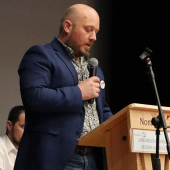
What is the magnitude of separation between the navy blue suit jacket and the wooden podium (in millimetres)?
106

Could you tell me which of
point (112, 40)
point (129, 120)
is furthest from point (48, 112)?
point (112, 40)

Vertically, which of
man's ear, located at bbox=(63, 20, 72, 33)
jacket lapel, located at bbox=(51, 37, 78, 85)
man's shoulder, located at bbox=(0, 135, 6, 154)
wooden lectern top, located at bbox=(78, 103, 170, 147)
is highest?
man's ear, located at bbox=(63, 20, 72, 33)

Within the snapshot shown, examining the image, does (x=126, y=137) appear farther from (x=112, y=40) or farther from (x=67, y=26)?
(x=112, y=40)

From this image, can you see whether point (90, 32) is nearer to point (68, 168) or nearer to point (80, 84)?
point (80, 84)

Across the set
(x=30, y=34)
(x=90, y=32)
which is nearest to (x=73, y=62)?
(x=90, y=32)

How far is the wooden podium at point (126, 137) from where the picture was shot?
1453 mm

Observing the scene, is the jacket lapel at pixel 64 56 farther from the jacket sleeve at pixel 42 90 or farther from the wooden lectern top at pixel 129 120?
the wooden lectern top at pixel 129 120

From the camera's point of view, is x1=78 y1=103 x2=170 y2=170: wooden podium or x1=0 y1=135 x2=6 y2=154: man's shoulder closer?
x1=78 y1=103 x2=170 y2=170: wooden podium

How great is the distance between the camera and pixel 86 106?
6.03 ft

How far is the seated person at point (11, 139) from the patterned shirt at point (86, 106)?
1.55 m

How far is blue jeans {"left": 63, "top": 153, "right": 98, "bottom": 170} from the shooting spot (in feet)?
5.58

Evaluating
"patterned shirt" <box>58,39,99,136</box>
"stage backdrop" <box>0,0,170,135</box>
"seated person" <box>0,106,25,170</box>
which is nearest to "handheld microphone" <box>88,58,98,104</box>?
"patterned shirt" <box>58,39,99,136</box>

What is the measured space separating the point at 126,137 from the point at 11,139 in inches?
83.8

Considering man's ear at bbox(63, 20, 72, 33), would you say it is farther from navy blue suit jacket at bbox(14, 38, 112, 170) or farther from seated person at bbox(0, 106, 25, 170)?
seated person at bbox(0, 106, 25, 170)
